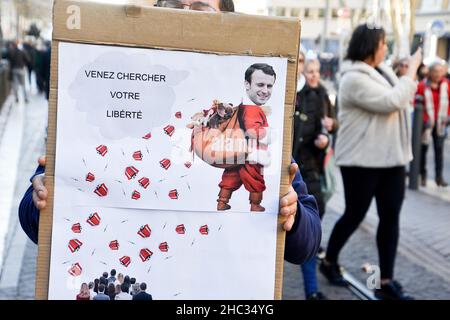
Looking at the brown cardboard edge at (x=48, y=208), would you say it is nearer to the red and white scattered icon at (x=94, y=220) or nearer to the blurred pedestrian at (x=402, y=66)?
the red and white scattered icon at (x=94, y=220)

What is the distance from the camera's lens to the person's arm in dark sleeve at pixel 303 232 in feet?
5.78

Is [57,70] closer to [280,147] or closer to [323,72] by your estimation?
[280,147]

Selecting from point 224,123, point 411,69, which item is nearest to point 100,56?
point 224,123

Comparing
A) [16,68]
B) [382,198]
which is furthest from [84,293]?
[16,68]

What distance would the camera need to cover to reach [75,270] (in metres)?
1.46

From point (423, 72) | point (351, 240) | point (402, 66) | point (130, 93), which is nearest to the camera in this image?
point (130, 93)

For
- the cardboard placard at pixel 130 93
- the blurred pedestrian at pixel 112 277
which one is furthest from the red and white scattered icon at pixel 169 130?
the blurred pedestrian at pixel 112 277

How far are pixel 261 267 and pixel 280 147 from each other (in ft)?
0.93

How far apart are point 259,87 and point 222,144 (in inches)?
6.1

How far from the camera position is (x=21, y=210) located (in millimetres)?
1791

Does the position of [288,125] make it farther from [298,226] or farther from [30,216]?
[30,216]

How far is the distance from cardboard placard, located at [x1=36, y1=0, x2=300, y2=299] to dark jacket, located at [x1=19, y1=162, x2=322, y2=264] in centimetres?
28

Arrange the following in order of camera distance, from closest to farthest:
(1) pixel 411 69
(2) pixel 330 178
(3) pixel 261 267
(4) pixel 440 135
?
(3) pixel 261 267 → (1) pixel 411 69 → (2) pixel 330 178 → (4) pixel 440 135

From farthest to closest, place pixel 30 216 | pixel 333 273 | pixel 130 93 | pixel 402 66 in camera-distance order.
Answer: pixel 402 66, pixel 333 273, pixel 30 216, pixel 130 93
